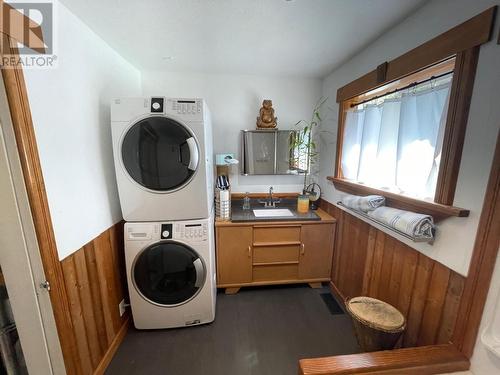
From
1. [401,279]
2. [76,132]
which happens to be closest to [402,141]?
[401,279]

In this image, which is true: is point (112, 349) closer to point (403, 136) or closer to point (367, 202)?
point (367, 202)

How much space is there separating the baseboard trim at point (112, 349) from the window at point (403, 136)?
91.6 inches

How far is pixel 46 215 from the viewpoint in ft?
3.23

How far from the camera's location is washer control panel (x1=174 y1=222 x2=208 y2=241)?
159cm

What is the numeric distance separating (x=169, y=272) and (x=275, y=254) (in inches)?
40.6

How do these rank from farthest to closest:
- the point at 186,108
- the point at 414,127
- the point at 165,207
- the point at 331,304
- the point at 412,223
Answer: the point at 331,304 → the point at 165,207 → the point at 186,108 → the point at 414,127 → the point at 412,223

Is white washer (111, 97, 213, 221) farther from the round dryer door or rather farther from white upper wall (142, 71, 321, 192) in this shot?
white upper wall (142, 71, 321, 192)

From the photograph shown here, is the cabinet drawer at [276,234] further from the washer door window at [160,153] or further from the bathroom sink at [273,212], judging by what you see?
the washer door window at [160,153]

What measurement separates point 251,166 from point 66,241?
1775mm

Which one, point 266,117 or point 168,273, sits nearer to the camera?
point 168,273

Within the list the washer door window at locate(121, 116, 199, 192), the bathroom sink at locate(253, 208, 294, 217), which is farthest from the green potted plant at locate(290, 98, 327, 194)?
the washer door window at locate(121, 116, 199, 192)

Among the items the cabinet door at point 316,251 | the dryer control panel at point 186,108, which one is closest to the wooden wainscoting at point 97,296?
the dryer control panel at point 186,108

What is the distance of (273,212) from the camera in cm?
238

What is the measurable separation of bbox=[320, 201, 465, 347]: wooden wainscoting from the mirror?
2.47 feet
